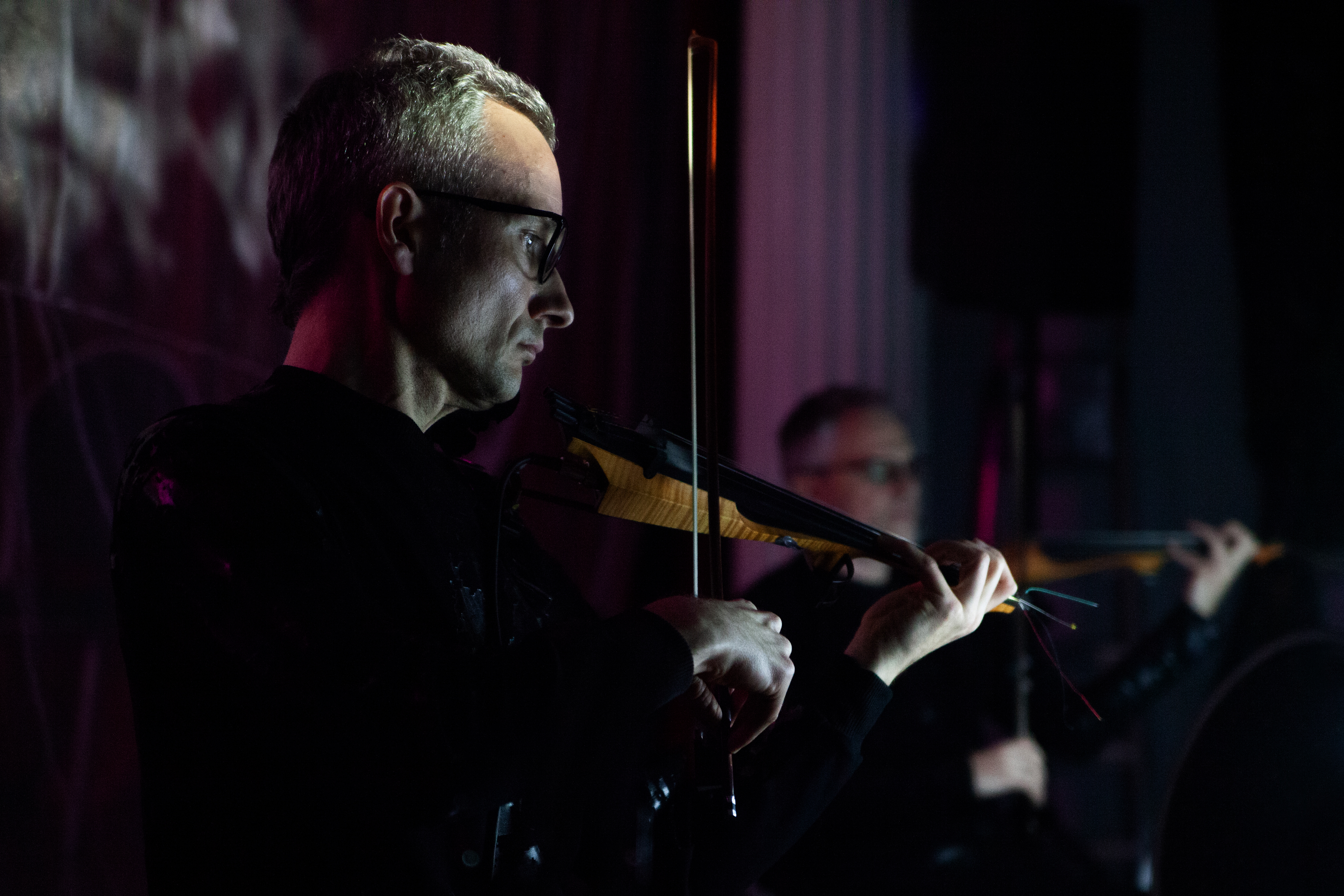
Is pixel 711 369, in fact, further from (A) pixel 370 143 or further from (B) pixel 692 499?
(A) pixel 370 143

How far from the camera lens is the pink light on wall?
2.69m

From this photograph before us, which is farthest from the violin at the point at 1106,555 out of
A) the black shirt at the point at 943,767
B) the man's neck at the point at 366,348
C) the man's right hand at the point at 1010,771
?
the man's neck at the point at 366,348

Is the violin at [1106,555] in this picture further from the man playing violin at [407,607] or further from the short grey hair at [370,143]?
the short grey hair at [370,143]

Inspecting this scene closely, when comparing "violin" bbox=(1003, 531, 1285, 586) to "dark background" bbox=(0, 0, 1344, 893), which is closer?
"dark background" bbox=(0, 0, 1344, 893)

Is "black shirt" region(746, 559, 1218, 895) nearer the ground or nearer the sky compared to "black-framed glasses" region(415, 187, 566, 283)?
nearer the ground

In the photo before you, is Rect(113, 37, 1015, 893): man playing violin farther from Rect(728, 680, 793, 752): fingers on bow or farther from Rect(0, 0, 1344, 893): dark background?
Rect(0, 0, 1344, 893): dark background

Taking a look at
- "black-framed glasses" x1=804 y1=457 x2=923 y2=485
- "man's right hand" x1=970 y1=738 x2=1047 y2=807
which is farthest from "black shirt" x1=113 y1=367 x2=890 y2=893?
"black-framed glasses" x1=804 y1=457 x2=923 y2=485

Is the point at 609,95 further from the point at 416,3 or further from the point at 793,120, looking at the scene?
the point at 793,120

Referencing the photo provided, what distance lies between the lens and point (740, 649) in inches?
31.4

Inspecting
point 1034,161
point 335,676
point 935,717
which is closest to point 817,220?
point 1034,161

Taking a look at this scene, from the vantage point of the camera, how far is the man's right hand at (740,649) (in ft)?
2.57

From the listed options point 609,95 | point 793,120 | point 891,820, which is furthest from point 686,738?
point 793,120

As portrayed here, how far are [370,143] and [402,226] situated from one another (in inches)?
3.6

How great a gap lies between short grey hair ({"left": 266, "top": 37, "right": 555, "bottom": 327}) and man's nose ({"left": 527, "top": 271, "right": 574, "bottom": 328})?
0.09 m
